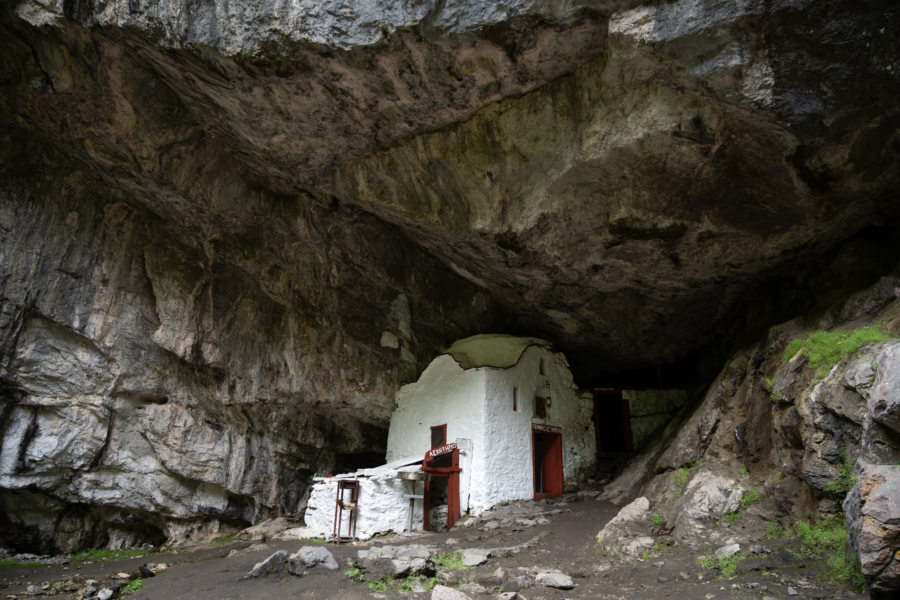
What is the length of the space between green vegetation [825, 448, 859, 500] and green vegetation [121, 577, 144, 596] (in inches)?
428

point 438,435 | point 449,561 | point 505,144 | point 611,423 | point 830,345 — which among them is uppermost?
point 505,144

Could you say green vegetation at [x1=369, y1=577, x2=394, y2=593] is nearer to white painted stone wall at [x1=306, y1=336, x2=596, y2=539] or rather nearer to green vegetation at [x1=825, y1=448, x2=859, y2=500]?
white painted stone wall at [x1=306, y1=336, x2=596, y2=539]

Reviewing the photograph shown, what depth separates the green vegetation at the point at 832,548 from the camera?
21.1 feet

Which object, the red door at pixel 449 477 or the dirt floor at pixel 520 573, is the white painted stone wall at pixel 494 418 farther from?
the dirt floor at pixel 520 573

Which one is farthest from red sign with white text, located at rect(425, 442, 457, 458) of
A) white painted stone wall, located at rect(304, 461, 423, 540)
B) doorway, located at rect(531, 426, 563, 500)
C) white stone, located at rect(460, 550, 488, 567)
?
white stone, located at rect(460, 550, 488, 567)

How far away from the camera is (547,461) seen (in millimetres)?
16672

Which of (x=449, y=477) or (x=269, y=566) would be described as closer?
(x=269, y=566)

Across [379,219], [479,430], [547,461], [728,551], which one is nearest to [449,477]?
[479,430]

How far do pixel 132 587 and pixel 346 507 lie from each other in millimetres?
4630

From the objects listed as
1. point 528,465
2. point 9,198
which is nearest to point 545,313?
point 528,465

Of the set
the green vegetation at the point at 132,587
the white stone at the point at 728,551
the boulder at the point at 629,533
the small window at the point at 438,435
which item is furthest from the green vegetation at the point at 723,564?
the green vegetation at the point at 132,587

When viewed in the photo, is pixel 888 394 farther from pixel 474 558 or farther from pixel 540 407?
pixel 540 407

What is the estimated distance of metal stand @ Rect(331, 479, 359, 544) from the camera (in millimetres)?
13203

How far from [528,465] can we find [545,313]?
4261mm
